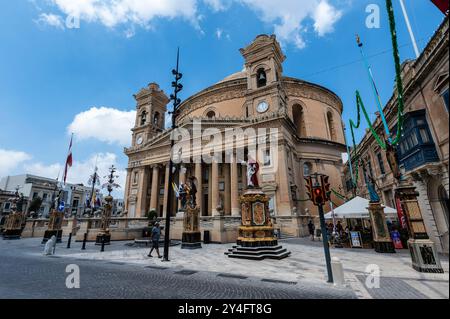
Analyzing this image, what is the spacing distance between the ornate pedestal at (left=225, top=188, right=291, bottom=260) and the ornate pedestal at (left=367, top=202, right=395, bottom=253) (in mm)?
5191

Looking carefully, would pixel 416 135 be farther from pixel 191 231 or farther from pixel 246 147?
pixel 246 147

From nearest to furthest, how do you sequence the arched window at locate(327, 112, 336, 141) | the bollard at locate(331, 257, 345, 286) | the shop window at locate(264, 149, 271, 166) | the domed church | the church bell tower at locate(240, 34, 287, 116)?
the bollard at locate(331, 257, 345, 286)
the domed church
the shop window at locate(264, 149, 271, 166)
the church bell tower at locate(240, 34, 287, 116)
the arched window at locate(327, 112, 336, 141)

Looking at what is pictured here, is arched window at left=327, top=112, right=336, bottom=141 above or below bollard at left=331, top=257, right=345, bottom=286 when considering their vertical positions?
above

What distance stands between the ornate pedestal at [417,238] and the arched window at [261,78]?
25.9 meters

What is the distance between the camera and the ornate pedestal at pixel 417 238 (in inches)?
265

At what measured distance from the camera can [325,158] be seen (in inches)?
Result: 1303

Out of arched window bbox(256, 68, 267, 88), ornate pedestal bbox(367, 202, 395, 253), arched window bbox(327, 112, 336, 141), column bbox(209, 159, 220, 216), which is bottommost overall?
ornate pedestal bbox(367, 202, 395, 253)

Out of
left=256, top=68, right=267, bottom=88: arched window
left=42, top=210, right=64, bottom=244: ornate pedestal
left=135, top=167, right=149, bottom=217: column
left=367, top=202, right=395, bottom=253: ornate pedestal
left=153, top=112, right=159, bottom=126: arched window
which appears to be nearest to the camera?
left=367, top=202, right=395, bottom=253: ornate pedestal

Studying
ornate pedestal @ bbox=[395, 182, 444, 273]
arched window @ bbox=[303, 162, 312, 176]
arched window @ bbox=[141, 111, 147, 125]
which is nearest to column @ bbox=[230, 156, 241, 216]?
arched window @ bbox=[303, 162, 312, 176]

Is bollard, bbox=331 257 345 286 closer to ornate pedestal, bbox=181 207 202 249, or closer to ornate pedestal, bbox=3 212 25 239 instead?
ornate pedestal, bbox=181 207 202 249

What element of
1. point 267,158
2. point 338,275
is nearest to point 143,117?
point 267,158

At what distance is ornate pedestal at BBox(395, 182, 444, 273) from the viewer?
674cm
